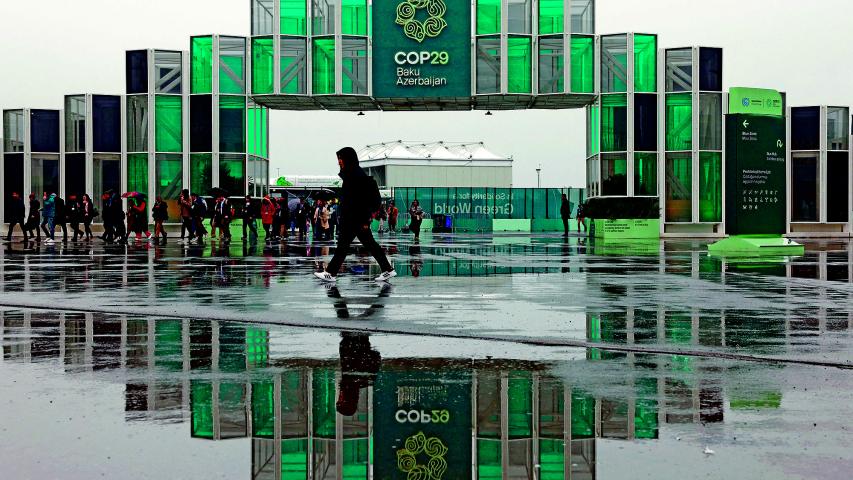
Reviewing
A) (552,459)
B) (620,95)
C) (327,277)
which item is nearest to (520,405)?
(552,459)

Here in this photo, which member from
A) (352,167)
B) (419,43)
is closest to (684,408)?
(352,167)

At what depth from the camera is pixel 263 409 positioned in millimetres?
5832

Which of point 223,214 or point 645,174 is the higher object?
point 645,174

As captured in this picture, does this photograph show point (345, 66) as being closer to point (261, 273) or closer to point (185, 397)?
point (261, 273)

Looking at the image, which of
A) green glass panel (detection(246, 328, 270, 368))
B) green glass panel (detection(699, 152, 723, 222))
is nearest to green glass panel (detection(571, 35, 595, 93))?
green glass panel (detection(699, 152, 723, 222))

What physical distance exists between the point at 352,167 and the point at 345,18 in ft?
101

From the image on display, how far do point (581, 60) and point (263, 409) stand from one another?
41487 mm

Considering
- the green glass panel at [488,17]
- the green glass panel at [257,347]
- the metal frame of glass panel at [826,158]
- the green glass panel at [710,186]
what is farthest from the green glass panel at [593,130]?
the green glass panel at [257,347]

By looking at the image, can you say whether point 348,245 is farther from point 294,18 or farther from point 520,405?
point 294,18

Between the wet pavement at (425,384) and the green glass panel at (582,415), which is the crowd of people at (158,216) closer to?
the wet pavement at (425,384)

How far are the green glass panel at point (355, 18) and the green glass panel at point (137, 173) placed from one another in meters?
10.5

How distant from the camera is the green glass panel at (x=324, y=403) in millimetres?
5297

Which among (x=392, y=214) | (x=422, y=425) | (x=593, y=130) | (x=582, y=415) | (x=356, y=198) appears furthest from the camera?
(x=392, y=214)

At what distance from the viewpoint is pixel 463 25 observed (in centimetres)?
4453
